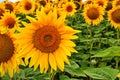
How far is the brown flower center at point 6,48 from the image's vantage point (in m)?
2.77

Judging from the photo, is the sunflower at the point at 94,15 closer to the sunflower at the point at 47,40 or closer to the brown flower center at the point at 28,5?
the brown flower center at the point at 28,5

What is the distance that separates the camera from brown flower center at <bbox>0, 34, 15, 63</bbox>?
9.07 feet

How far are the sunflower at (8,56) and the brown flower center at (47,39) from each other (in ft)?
0.76

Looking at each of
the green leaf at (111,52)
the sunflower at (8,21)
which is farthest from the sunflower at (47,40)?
the sunflower at (8,21)

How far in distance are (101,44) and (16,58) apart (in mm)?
3580

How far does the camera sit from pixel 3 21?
16.7 feet

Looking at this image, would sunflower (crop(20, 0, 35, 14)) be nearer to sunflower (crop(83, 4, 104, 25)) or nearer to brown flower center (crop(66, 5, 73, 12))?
brown flower center (crop(66, 5, 73, 12))

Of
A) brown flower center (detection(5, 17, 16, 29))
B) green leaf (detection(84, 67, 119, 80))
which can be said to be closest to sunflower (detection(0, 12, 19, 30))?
brown flower center (detection(5, 17, 16, 29))

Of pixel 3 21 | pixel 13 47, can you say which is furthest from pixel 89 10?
pixel 13 47

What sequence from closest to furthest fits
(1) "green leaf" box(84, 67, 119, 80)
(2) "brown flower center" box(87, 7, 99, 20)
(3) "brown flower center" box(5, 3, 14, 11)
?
(1) "green leaf" box(84, 67, 119, 80) < (2) "brown flower center" box(87, 7, 99, 20) < (3) "brown flower center" box(5, 3, 14, 11)

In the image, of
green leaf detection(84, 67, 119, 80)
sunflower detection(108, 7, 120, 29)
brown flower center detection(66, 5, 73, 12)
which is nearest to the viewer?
green leaf detection(84, 67, 119, 80)

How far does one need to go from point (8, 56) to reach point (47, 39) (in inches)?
14.5

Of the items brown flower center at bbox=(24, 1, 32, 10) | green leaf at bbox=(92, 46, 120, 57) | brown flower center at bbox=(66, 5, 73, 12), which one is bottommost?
green leaf at bbox=(92, 46, 120, 57)

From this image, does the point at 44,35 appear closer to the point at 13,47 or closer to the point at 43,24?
the point at 43,24
